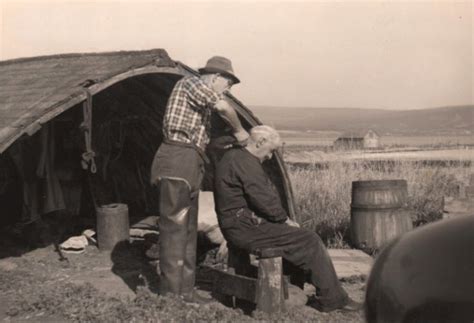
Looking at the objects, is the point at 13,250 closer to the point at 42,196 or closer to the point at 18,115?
the point at 42,196

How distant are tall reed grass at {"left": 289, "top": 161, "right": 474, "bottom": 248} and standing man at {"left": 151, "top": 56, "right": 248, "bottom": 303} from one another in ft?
11.2

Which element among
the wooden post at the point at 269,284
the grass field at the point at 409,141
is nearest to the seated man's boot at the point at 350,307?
the wooden post at the point at 269,284

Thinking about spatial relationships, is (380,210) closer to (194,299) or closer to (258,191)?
(258,191)

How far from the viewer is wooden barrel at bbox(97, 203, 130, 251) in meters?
9.12

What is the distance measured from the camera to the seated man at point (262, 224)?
5625 millimetres

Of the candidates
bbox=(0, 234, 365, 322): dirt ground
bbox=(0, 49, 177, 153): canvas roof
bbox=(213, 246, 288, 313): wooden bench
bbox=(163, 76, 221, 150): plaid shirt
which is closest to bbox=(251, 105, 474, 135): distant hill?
bbox=(0, 49, 177, 153): canvas roof

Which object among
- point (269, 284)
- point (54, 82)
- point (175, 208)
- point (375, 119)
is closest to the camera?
point (269, 284)

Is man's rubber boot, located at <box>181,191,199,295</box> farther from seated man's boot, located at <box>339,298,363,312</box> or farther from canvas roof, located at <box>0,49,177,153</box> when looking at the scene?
canvas roof, located at <box>0,49,177,153</box>

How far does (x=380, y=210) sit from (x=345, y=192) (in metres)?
2.99

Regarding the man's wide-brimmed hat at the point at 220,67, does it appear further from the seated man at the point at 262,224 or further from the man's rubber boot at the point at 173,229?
the man's rubber boot at the point at 173,229

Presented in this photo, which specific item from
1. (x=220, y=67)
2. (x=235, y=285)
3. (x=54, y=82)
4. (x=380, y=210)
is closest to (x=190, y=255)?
(x=235, y=285)

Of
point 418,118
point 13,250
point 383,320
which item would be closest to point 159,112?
point 13,250

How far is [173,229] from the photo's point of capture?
579 cm

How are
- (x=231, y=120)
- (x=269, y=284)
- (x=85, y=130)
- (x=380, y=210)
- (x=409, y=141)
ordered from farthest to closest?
(x=409, y=141), (x=380, y=210), (x=85, y=130), (x=231, y=120), (x=269, y=284)
